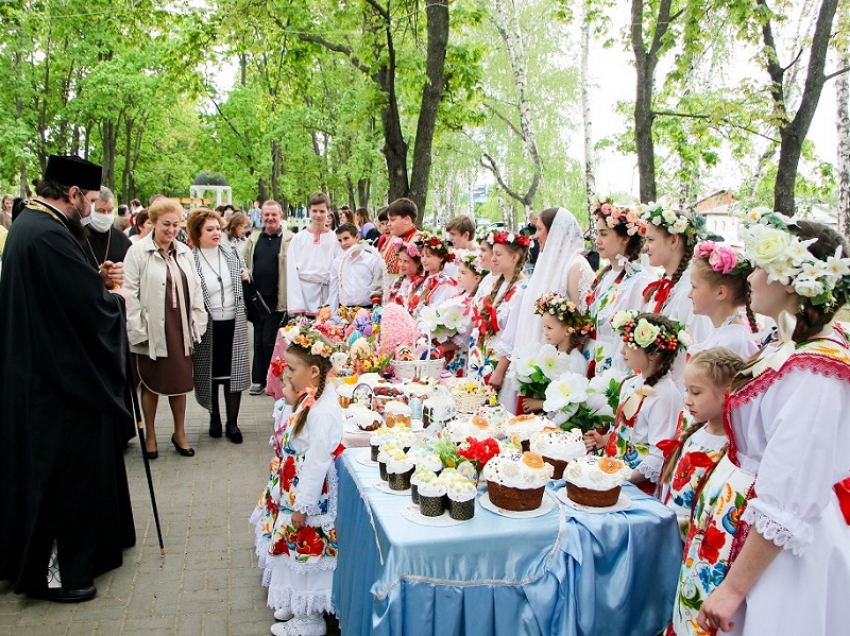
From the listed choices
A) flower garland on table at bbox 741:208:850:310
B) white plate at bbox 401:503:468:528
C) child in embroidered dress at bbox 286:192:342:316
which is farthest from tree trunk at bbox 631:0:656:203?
white plate at bbox 401:503:468:528

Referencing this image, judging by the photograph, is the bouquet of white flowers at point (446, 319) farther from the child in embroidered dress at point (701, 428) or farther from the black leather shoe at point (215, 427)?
the child in embroidered dress at point (701, 428)

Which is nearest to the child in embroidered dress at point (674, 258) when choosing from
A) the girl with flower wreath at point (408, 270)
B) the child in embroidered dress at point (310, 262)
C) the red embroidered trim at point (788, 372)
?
the red embroidered trim at point (788, 372)

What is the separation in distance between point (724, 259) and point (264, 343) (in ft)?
20.7

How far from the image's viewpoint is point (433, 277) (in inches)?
244

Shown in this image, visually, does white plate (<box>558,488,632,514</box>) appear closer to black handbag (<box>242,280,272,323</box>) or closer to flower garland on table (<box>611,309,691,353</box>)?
flower garland on table (<box>611,309,691,353</box>)

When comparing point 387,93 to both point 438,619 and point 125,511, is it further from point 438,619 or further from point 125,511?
point 438,619

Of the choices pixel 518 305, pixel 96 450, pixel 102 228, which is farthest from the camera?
pixel 102 228

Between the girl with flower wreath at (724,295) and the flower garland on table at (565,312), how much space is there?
875 mm

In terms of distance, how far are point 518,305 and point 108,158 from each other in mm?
24677

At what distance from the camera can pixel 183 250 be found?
232 inches

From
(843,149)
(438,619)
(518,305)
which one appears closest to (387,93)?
(518,305)

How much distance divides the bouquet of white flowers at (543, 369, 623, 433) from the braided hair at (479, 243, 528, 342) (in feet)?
4.93

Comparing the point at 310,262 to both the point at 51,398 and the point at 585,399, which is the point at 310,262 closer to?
the point at 51,398

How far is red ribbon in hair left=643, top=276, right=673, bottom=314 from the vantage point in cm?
419
